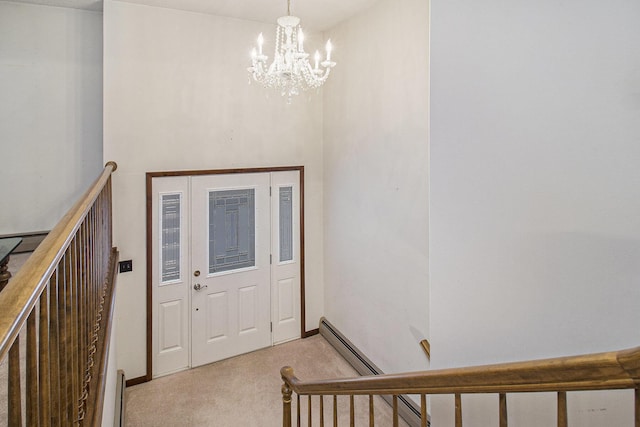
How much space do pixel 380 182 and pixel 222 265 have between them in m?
1.98

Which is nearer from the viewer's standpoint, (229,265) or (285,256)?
(229,265)

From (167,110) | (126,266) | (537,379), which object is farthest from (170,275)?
(537,379)

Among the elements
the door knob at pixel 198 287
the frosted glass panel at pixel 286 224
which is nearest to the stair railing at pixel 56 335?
the door knob at pixel 198 287

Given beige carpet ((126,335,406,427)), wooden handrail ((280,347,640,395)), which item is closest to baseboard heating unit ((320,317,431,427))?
beige carpet ((126,335,406,427))

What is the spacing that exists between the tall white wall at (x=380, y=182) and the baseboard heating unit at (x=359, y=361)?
0.28 ft

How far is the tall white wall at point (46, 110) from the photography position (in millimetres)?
3439

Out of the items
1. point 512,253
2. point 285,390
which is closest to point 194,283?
point 285,390

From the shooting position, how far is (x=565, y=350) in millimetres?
1014

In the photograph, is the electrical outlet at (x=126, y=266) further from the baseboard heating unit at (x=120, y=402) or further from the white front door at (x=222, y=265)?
the baseboard heating unit at (x=120, y=402)

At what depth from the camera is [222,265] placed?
4.14m

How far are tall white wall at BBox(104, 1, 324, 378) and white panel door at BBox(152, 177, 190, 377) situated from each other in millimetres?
127

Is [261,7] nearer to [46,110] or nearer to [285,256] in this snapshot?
[46,110]

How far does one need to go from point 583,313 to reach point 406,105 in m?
2.42

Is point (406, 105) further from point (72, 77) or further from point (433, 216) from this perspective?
point (72, 77)
